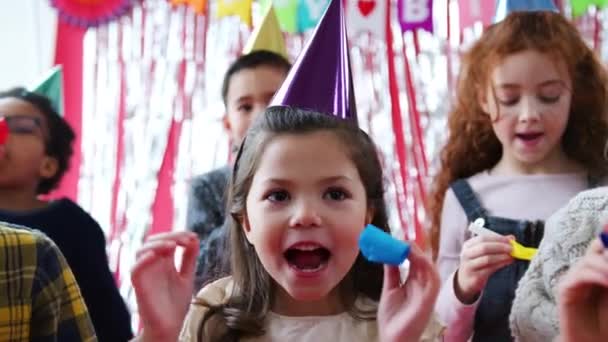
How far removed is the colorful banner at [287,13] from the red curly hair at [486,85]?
22.1 inches

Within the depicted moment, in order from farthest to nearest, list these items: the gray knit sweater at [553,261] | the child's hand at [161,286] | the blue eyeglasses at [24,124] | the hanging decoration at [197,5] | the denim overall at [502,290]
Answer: the hanging decoration at [197,5] → the blue eyeglasses at [24,124] → the denim overall at [502,290] → the gray knit sweater at [553,261] → the child's hand at [161,286]

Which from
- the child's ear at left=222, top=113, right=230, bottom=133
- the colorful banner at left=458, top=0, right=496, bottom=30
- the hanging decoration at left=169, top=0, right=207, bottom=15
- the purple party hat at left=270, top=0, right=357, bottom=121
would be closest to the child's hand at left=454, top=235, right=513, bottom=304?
the purple party hat at left=270, top=0, right=357, bottom=121

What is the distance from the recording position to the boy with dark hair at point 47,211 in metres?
1.40

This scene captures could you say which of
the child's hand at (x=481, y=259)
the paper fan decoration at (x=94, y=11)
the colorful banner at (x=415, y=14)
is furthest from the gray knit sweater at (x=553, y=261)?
the paper fan decoration at (x=94, y=11)

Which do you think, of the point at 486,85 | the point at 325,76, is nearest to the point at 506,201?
the point at 486,85

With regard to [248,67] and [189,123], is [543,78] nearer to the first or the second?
[248,67]

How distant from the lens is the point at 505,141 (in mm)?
1295

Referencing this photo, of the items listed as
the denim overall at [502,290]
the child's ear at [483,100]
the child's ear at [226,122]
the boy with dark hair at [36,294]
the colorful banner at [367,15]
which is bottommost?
the denim overall at [502,290]

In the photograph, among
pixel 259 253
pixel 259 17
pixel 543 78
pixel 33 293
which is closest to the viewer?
pixel 33 293

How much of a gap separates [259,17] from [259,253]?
107cm

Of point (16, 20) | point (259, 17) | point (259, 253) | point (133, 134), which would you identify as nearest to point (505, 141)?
point (259, 253)

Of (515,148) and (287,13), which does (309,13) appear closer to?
(287,13)

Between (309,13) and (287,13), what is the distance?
0.06m

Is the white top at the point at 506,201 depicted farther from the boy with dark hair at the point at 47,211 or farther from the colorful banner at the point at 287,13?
the colorful banner at the point at 287,13
